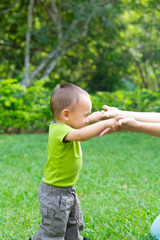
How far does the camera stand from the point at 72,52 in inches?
455

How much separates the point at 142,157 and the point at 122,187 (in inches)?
66.5

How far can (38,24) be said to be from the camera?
1099 centimetres

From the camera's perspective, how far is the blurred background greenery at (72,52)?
308 inches

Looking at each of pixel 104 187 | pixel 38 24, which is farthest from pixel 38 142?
pixel 38 24

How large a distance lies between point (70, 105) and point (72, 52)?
10107mm

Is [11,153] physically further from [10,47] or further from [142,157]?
[10,47]

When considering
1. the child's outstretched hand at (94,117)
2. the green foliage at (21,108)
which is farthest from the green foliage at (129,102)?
the child's outstretched hand at (94,117)

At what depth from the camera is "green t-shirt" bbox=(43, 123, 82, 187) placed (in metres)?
1.88

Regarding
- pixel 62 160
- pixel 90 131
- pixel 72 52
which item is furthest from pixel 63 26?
pixel 90 131

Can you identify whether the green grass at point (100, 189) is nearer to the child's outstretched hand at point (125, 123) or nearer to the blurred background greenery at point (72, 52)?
the child's outstretched hand at point (125, 123)

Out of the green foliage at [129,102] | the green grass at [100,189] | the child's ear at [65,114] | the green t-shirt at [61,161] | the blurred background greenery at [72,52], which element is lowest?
the green grass at [100,189]

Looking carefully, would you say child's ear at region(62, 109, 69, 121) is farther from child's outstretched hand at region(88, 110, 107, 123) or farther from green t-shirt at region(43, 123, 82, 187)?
child's outstretched hand at region(88, 110, 107, 123)

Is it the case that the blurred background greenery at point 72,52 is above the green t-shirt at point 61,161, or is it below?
above

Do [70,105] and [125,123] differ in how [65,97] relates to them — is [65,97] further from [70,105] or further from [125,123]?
[125,123]
